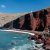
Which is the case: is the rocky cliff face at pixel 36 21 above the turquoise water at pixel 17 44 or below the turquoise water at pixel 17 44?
above

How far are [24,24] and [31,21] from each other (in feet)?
32.4

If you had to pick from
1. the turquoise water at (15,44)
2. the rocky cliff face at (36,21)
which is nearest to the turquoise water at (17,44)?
the turquoise water at (15,44)

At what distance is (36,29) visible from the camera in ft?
365

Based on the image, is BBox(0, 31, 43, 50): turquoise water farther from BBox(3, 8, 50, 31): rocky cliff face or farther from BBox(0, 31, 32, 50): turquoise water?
BBox(3, 8, 50, 31): rocky cliff face

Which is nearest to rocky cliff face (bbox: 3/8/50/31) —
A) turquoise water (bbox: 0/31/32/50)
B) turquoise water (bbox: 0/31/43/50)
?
turquoise water (bbox: 0/31/32/50)

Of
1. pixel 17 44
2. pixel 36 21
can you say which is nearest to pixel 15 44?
pixel 17 44

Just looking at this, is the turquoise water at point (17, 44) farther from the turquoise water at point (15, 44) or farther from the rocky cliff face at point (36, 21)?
the rocky cliff face at point (36, 21)

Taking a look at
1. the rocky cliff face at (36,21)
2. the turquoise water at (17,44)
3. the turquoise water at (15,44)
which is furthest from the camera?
the rocky cliff face at (36,21)

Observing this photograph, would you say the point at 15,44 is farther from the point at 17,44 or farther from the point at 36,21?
the point at 36,21

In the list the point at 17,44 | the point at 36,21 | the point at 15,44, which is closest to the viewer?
the point at 15,44

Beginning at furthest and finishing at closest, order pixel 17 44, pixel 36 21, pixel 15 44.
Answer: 1. pixel 36 21
2. pixel 17 44
3. pixel 15 44

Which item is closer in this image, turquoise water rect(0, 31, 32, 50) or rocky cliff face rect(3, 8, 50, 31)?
turquoise water rect(0, 31, 32, 50)

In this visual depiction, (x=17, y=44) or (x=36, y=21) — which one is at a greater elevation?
(x=36, y=21)

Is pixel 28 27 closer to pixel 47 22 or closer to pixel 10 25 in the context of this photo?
pixel 47 22
